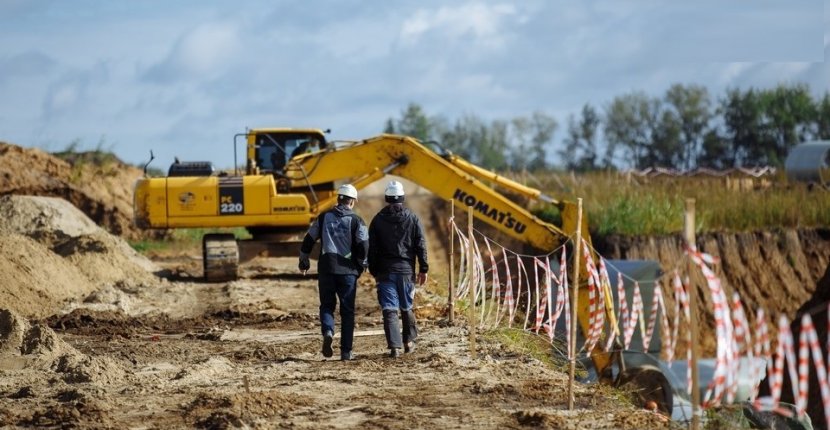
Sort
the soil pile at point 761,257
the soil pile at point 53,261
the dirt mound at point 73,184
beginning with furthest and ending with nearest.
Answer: the dirt mound at point 73,184 < the soil pile at point 761,257 < the soil pile at point 53,261

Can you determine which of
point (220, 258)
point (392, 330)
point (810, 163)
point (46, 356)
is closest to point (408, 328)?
point (392, 330)

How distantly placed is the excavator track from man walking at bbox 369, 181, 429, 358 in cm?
943

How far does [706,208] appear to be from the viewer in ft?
120

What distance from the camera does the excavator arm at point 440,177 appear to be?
20.1 m

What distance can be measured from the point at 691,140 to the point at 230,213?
197 feet

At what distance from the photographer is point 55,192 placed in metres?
38.6

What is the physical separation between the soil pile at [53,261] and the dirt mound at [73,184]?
19.0 feet

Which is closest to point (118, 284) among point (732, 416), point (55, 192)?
point (732, 416)

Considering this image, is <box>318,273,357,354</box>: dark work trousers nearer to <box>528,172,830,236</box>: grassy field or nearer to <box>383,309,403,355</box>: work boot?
<box>383,309,403,355</box>: work boot

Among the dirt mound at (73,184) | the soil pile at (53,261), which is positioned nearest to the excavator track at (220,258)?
the soil pile at (53,261)

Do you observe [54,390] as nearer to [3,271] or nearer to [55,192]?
[3,271]

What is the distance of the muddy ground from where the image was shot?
9.50m

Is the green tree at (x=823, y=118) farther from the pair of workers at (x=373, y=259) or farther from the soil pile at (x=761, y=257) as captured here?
the pair of workers at (x=373, y=259)

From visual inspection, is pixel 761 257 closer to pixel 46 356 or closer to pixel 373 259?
pixel 373 259
